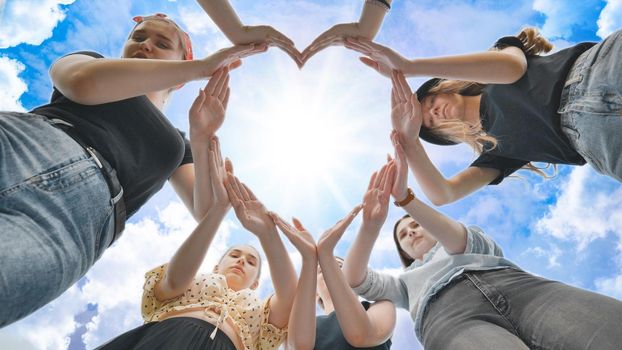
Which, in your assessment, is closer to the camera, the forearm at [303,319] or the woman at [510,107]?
the woman at [510,107]

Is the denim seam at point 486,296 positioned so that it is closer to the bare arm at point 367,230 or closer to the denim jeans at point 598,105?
the bare arm at point 367,230

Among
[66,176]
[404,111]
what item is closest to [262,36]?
[404,111]

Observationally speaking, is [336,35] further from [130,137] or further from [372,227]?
[130,137]

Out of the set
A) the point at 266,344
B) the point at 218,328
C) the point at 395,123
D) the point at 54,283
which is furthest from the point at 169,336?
the point at 395,123

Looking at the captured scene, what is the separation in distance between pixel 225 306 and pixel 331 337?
0.82 m

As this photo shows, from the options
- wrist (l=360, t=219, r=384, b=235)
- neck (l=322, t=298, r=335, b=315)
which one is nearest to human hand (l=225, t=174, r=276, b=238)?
wrist (l=360, t=219, r=384, b=235)

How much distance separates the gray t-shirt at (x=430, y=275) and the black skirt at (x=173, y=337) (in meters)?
1.16

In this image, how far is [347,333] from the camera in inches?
96.3

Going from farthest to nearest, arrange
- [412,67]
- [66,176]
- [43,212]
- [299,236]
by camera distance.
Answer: [299,236], [412,67], [66,176], [43,212]

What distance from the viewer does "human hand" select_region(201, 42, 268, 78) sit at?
7.58 ft

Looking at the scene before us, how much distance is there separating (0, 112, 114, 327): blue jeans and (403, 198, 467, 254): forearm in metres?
2.16

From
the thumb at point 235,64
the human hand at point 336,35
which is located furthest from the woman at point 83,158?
the human hand at point 336,35

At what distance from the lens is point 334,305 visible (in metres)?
2.50

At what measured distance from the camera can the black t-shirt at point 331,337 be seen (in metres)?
2.54
